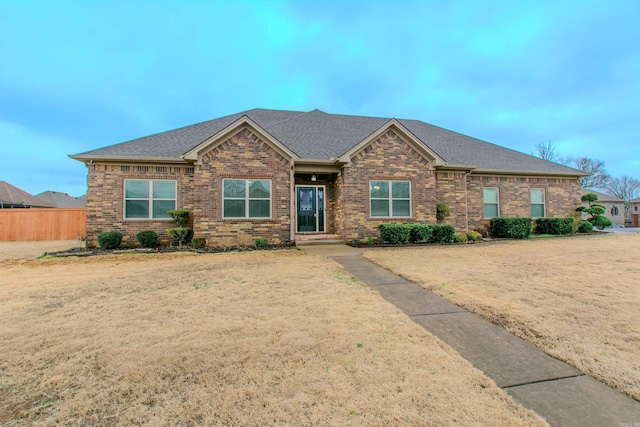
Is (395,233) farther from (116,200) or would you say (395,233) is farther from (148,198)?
(116,200)

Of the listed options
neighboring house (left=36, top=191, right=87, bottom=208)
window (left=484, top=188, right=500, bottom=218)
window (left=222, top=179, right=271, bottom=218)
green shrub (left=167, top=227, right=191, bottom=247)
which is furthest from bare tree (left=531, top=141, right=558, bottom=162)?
neighboring house (left=36, top=191, right=87, bottom=208)

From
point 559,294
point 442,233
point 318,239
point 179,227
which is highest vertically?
point 179,227

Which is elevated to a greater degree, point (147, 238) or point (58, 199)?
point (58, 199)

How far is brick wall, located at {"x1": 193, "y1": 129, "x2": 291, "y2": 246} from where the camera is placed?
33.8 feet

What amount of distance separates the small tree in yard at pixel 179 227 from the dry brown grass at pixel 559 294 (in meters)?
6.73

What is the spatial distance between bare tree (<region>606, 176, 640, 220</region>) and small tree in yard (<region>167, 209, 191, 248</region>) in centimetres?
6796

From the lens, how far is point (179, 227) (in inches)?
419

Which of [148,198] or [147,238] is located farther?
[148,198]

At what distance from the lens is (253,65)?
1325 inches

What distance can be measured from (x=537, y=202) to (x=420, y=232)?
845 cm

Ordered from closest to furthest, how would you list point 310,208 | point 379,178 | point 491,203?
point 379,178, point 310,208, point 491,203

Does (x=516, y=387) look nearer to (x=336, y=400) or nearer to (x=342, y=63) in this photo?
(x=336, y=400)

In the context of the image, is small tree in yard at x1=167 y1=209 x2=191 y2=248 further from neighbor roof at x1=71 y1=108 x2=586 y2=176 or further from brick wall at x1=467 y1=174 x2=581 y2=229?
brick wall at x1=467 y1=174 x2=581 y2=229

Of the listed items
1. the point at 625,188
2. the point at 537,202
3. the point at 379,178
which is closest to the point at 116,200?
the point at 379,178
